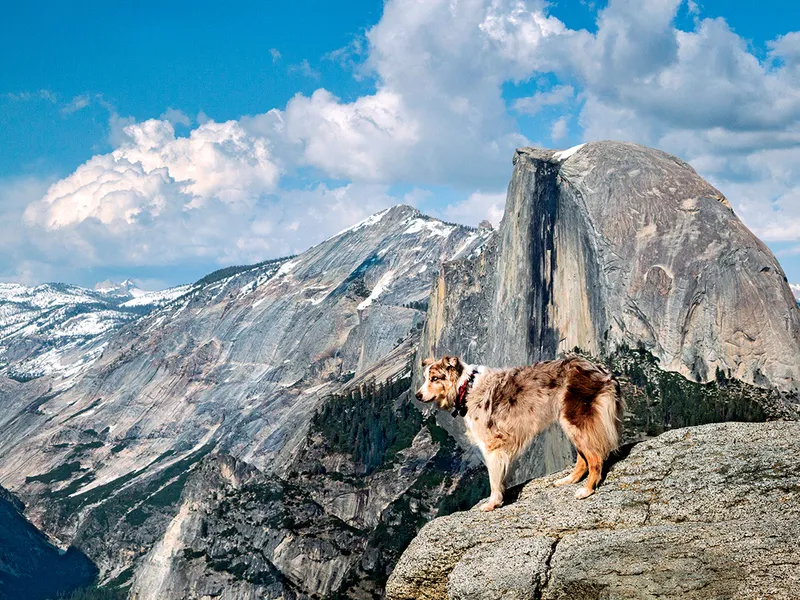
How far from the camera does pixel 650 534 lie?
45.7ft

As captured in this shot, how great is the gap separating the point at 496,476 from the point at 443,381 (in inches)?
117

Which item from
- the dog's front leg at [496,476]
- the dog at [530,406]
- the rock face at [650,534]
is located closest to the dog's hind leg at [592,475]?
the dog at [530,406]

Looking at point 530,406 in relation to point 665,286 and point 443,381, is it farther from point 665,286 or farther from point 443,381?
point 665,286

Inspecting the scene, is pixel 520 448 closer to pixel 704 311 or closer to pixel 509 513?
pixel 509 513

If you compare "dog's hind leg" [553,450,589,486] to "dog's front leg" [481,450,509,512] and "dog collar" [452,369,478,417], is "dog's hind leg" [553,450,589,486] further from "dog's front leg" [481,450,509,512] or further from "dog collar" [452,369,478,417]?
"dog collar" [452,369,478,417]

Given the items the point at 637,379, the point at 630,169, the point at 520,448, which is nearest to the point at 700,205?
the point at 630,169

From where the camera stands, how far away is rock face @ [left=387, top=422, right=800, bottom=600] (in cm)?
1262

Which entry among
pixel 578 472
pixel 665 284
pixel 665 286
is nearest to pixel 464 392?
pixel 578 472

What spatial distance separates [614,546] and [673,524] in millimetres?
1491

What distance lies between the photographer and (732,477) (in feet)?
49.6

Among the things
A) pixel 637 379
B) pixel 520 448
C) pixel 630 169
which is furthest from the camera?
pixel 630 169

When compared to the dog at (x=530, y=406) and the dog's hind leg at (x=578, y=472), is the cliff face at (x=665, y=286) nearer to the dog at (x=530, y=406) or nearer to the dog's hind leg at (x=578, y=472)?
the dog at (x=530, y=406)

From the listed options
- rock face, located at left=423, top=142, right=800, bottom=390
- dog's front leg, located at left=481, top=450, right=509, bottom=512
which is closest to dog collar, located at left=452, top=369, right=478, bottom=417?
dog's front leg, located at left=481, top=450, right=509, bottom=512

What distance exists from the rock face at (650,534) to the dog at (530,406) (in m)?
0.76
